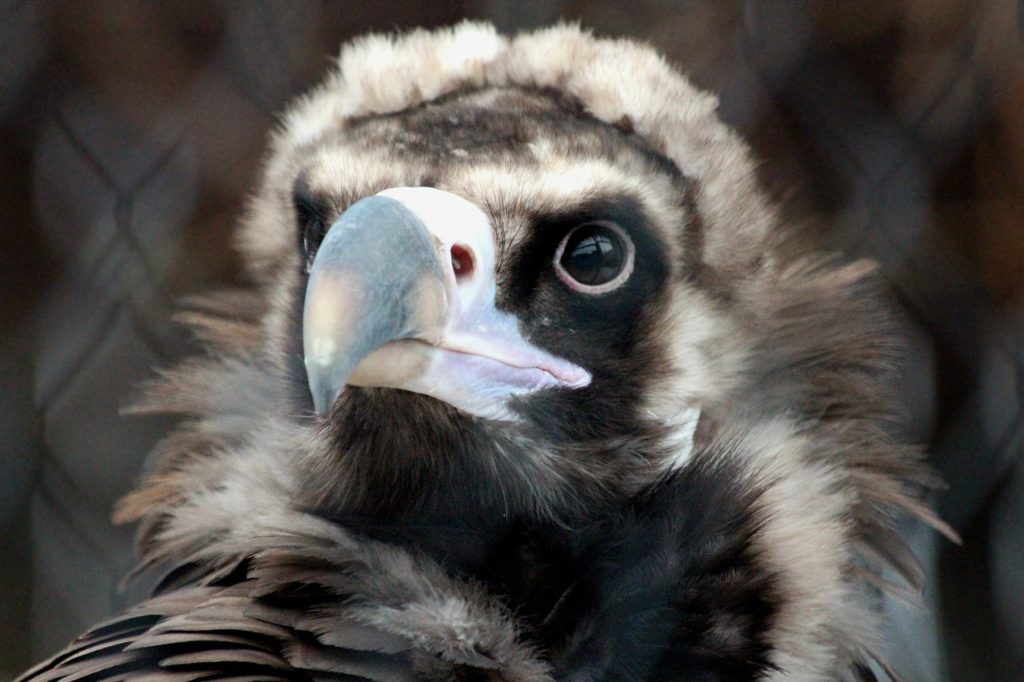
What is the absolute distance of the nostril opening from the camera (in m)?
0.88

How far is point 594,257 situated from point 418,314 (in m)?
0.20

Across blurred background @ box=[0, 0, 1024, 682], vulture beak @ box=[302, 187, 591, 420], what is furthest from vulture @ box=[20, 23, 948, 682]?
blurred background @ box=[0, 0, 1024, 682]

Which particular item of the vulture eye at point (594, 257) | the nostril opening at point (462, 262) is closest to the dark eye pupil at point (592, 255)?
the vulture eye at point (594, 257)

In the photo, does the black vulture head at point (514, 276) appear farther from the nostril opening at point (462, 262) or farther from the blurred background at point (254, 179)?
the blurred background at point (254, 179)

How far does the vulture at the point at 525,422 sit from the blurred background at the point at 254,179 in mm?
485

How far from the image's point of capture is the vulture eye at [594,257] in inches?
37.8

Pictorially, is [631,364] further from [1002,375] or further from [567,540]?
[1002,375]

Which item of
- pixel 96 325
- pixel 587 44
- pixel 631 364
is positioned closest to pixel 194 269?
pixel 96 325

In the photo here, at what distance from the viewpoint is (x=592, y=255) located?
0.97 m

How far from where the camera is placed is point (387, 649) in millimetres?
854

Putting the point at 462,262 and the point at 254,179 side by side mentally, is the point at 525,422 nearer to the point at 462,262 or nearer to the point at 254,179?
the point at 462,262

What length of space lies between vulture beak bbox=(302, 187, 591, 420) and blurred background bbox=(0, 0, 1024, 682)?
745 millimetres

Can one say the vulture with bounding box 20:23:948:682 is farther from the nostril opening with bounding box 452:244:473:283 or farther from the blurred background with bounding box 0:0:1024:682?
the blurred background with bounding box 0:0:1024:682

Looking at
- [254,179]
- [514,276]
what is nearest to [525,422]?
[514,276]
